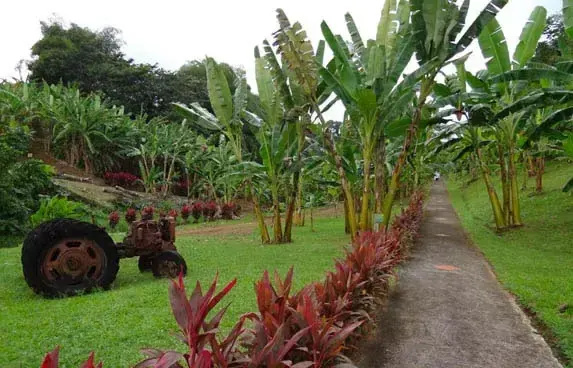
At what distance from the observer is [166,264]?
6742 millimetres

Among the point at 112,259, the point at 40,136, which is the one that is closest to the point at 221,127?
the point at 112,259

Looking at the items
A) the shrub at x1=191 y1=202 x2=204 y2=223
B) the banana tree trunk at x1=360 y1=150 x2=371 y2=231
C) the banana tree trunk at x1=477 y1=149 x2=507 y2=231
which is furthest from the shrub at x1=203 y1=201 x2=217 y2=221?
the banana tree trunk at x1=360 y1=150 x2=371 y2=231

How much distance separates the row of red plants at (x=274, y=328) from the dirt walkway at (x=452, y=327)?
410mm

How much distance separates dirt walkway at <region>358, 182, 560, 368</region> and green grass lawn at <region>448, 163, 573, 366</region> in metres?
0.22

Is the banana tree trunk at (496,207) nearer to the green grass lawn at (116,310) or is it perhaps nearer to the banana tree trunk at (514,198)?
the banana tree trunk at (514,198)

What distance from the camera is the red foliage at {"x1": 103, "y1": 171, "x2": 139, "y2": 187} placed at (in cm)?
2370

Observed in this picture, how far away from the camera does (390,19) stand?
913cm

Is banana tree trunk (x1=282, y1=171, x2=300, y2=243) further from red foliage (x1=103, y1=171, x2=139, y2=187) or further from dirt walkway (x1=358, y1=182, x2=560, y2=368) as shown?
red foliage (x1=103, y1=171, x2=139, y2=187)

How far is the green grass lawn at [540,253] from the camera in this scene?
17.1ft

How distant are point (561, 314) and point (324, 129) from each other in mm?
5244

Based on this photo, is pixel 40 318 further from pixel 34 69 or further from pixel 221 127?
pixel 34 69

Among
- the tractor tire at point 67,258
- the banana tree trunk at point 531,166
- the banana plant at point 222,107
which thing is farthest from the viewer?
the banana tree trunk at point 531,166

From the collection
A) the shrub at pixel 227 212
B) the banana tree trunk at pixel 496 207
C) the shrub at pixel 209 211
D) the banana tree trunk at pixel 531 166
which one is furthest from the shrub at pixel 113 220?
the banana tree trunk at pixel 531 166

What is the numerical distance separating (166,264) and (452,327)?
13.4 feet
